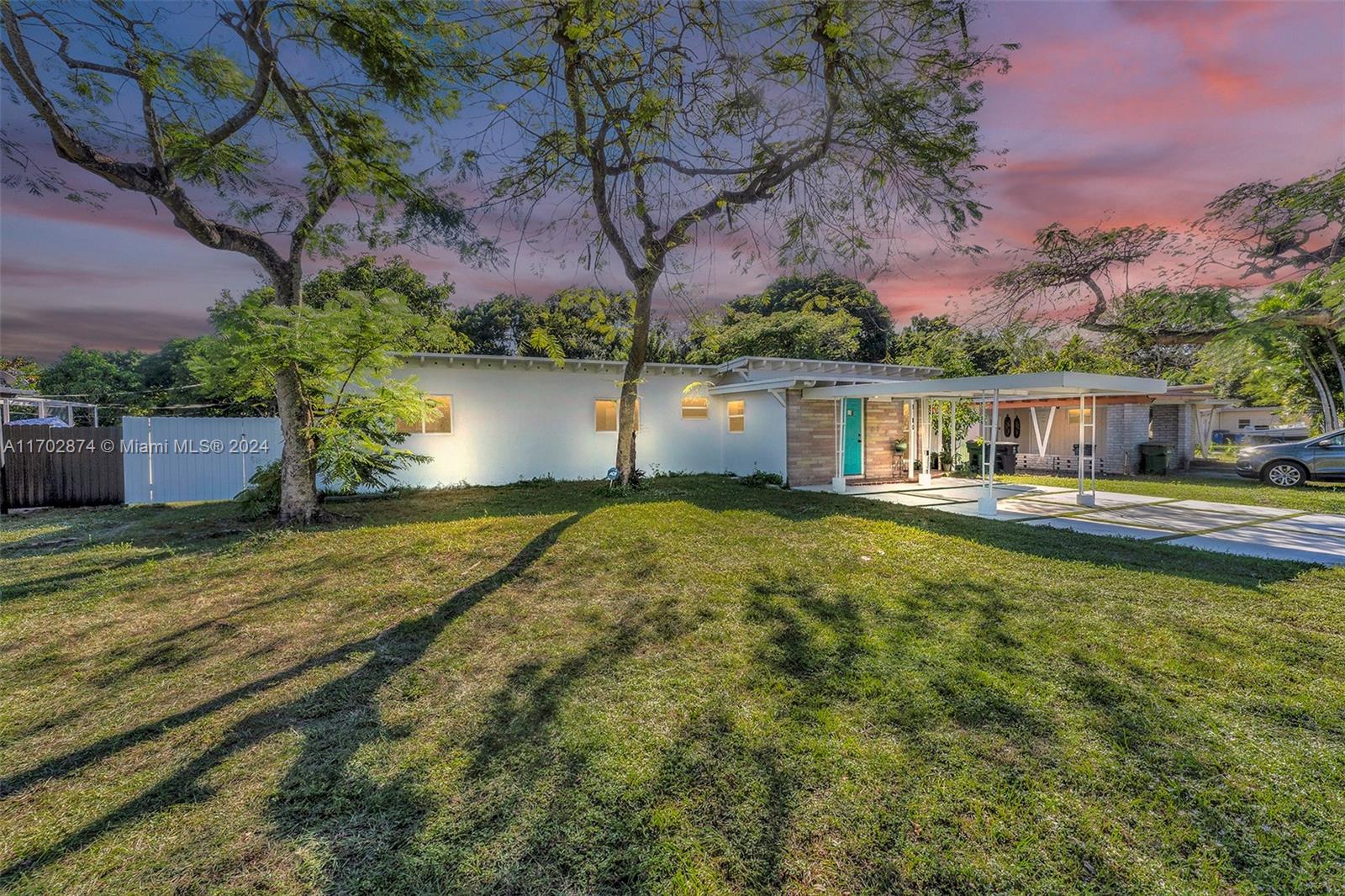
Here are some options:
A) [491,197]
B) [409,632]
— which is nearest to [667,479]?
[491,197]

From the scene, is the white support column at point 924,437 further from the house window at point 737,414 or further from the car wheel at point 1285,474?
the car wheel at point 1285,474

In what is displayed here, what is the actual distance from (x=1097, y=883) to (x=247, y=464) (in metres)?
13.2

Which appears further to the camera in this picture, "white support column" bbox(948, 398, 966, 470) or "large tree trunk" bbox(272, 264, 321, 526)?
"white support column" bbox(948, 398, 966, 470)

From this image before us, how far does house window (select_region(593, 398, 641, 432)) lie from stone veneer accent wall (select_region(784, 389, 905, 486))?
3.77m

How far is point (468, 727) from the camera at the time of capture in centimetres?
267

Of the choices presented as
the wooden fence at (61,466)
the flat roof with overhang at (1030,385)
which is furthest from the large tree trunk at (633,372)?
the wooden fence at (61,466)

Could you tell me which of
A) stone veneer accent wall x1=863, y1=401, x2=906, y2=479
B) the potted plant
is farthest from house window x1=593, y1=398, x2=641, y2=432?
the potted plant

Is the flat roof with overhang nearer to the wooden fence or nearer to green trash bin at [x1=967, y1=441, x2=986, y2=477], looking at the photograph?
green trash bin at [x1=967, y1=441, x2=986, y2=477]

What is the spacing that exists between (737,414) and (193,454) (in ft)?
37.2

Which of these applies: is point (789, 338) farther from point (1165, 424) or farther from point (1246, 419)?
point (1246, 419)

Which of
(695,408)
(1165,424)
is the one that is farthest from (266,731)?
(1165,424)

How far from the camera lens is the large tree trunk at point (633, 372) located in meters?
9.62

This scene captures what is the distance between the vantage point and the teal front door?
12.5 metres

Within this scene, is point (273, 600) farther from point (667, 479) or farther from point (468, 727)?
point (667, 479)
